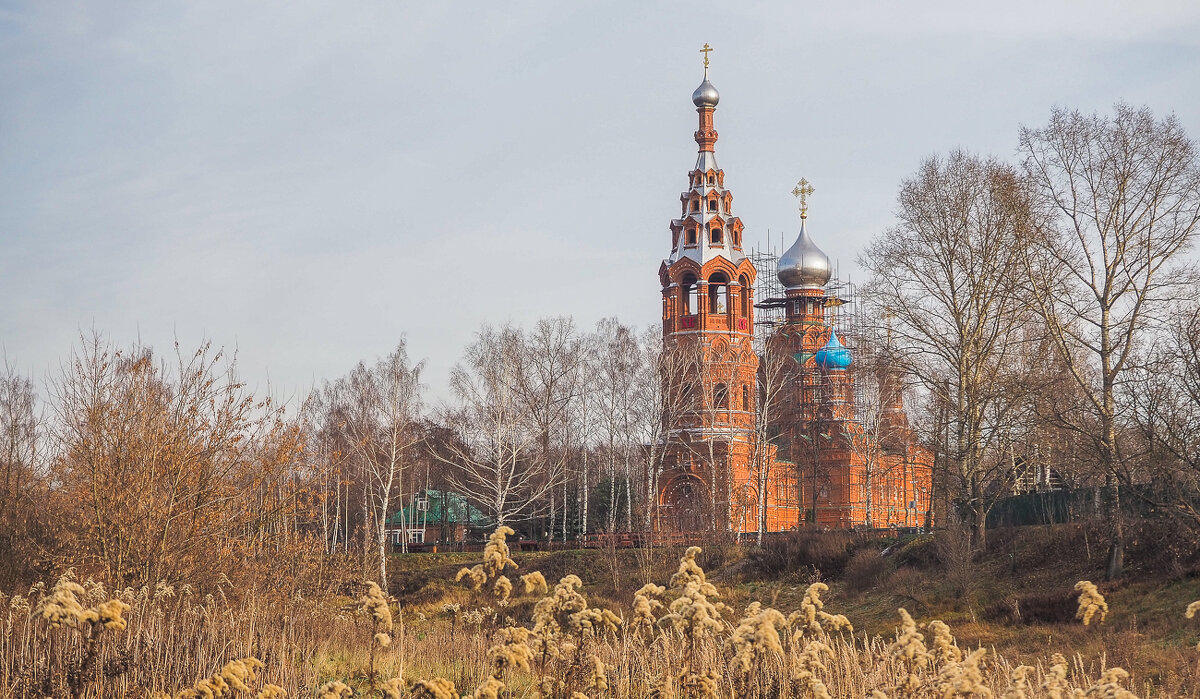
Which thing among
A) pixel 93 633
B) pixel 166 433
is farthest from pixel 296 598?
pixel 93 633

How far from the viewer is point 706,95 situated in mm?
47469

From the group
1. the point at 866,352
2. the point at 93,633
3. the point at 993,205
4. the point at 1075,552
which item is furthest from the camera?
the point at 866,352

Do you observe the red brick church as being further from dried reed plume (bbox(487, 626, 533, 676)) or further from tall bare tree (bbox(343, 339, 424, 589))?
dried reed plume (bbox(487, 626, 533, 676))

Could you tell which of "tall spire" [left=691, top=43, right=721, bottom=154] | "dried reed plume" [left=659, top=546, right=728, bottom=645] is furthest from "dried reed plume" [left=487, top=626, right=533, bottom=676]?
"tall spire" [left=691, top=43, right=721, bottom=154]

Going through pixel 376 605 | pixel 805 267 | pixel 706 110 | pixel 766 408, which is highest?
pixel 706 110

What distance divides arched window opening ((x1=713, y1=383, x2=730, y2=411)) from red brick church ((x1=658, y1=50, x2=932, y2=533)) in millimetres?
109

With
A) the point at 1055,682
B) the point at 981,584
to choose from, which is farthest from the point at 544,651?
the point at 981,584

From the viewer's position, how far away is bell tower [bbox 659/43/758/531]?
130ft

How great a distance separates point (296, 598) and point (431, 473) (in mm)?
39470

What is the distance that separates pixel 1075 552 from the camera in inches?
813

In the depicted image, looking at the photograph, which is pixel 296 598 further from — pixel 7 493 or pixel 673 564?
pixel 673 564

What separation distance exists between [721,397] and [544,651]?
35.7m

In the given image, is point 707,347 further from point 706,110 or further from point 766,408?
point 706,110

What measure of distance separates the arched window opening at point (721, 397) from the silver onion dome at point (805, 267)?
9.45m
